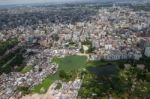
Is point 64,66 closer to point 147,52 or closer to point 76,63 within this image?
point 76,63

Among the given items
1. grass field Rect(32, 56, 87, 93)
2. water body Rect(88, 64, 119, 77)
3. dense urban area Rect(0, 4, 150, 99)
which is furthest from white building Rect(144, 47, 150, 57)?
grass field Rect(32, 56, 87, 93)

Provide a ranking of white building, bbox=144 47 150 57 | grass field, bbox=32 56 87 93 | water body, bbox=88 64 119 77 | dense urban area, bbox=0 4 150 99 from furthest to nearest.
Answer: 1. white building, bbox=144 47 150 57
2. water body, bbox=88 64 119 77
3. grass field, bbox=32 56 87 93
4. dense urban area, bbox=0 4 150 99

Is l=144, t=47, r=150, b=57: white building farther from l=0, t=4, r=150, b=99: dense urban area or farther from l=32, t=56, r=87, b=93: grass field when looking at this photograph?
l=32, t=56, r=87, b=93: grass field

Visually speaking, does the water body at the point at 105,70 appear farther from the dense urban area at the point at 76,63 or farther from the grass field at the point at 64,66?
the grass field at the point at 64,66

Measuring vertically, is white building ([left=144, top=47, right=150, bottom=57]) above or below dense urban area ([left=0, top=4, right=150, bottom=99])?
above

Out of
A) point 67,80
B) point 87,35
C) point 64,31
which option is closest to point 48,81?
point 67,80

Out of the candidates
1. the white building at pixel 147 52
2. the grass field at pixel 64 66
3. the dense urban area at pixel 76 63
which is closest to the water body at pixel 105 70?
the dense urban area at pixel 76 63

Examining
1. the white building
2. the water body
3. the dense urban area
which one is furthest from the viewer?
A: the white building
